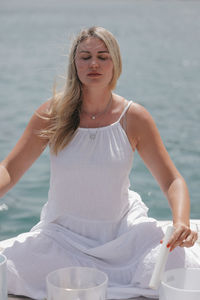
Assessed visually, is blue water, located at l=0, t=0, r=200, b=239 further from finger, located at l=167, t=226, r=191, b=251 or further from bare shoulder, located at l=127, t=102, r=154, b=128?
finger, located at l=167, t=226, r=191, b=251

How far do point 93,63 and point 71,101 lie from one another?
195mm

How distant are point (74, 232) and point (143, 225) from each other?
0.86ft

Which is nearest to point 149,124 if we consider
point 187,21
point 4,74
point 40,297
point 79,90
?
point 79,90

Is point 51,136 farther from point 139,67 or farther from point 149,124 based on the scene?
point 139,67

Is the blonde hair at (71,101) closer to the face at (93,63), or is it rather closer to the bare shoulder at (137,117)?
the face at (93,63)

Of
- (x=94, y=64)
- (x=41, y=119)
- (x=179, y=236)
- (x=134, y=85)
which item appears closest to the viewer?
(x=179, y=236)

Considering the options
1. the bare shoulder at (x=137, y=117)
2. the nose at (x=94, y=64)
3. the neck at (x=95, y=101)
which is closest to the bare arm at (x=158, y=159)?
the bare shoulder at (x=137, y=117)

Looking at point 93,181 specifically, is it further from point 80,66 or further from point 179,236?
point 179,236

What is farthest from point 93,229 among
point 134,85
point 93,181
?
point 134,85

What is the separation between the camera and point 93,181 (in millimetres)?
2262

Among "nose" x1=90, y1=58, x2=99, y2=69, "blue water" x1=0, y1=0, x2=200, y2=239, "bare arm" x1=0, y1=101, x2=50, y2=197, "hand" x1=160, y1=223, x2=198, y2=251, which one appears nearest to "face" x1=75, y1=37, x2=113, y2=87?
"nose" x1=90, y1=58, x2=99, y2=69

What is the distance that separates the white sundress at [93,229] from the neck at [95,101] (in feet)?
0.32

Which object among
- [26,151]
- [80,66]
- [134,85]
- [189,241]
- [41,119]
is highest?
[80,66]

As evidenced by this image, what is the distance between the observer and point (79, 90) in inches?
93.5
